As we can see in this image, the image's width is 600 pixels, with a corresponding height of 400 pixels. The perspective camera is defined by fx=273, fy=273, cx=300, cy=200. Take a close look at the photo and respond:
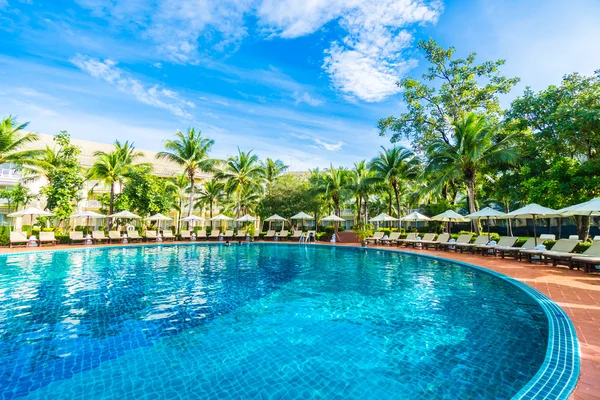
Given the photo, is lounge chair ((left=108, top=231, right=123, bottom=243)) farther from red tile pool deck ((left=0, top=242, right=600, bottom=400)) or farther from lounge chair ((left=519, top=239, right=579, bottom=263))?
lounge chair ((left=519, top=239, right=579, bottom=263))

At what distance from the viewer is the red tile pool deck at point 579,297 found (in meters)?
2.90

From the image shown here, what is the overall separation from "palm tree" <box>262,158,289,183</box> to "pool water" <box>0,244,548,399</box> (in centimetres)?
2350

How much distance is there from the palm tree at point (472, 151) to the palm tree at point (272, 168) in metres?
18.1

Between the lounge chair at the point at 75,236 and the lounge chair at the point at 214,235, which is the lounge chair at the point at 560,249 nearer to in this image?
the lounge chair at the point at 214,235

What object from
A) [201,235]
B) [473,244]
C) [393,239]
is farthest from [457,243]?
[201,235]

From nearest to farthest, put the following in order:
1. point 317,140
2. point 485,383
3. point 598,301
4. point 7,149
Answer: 1. point 485,383
2. point 598,301
3. point 7,149
4. point 317,140

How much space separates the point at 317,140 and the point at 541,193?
2079cm

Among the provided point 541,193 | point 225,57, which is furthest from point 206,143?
point 541,193

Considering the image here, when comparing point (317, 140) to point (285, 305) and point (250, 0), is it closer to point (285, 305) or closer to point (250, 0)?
point (250, 0)

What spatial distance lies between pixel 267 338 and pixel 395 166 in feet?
74.0

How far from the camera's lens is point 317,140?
30375 millimetres

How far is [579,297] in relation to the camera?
19.2 ft

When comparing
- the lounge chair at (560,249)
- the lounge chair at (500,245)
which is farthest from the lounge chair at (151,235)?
the lounge chair at (560,249)

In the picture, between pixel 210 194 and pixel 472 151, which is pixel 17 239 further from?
pixel 472 151
